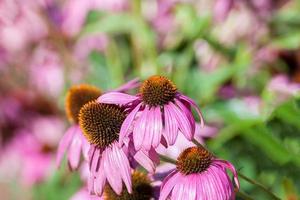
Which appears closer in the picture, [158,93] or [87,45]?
[158,93]

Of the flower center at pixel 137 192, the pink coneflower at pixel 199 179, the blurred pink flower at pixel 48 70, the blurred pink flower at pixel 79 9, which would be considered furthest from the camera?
the blurred pink flower at pixel 48 70

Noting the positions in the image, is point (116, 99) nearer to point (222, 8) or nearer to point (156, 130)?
point (156, 130)

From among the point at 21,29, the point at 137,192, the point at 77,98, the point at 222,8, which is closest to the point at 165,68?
the point at 222,8

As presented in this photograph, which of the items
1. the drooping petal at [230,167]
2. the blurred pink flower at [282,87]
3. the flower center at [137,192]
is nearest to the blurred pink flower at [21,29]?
the blurred pink flower at [282,87]

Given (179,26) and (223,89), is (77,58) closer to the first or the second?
(179,26)

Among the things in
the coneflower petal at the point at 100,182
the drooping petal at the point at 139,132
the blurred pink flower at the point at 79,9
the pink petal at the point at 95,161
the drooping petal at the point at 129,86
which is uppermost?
the blurred pink flower at the point at 79,9

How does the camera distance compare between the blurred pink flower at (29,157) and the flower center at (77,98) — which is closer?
the flower center at (77,98)

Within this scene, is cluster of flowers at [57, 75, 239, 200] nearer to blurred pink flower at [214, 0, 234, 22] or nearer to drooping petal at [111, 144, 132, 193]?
drooping petal at [111, 144, 132, 193]

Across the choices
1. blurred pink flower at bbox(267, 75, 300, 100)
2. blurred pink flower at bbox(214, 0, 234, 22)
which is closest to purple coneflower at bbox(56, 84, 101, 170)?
blurred pink flower at bbox(267, 75, 300, 100)

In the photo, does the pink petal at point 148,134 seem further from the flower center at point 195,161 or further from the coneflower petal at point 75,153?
the coneflower petal at point 75,153
